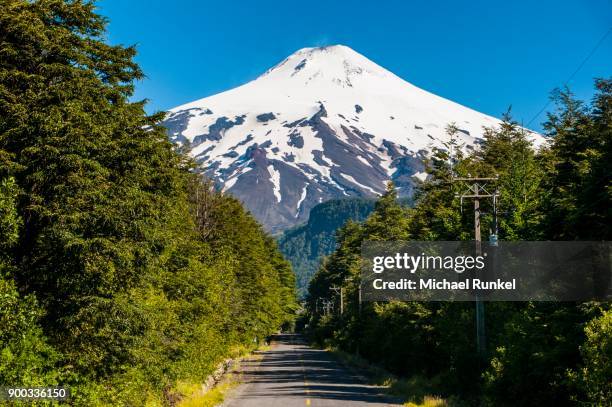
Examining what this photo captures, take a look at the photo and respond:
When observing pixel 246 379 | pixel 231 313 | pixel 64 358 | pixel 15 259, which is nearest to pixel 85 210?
pixel 15 259

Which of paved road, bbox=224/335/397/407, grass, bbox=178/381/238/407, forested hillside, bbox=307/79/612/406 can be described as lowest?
paved road, bbox=224/335/397/407

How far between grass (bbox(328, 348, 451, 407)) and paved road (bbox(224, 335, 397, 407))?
0.83m

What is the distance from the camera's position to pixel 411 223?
4916cm

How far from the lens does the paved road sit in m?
29.0

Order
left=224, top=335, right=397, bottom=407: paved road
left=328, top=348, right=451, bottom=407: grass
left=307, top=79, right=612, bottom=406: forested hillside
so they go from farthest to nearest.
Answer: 1. left=224, top=335, right=397, bottom=407: paved road
2. left=328, top=348, right=451, bottom=407: grass
3. left=307, top=79, right=612, bottom=406: forested hillside

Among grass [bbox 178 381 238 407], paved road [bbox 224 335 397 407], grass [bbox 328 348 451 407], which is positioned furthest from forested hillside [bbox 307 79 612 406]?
grass [bbox 178 381 238 407]

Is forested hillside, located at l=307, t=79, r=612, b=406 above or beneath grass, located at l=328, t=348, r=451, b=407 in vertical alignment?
above

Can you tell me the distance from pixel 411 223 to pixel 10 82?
3429cm

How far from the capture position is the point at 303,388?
36.4 metres

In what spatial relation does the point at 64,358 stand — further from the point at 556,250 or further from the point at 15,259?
the point at 556,250

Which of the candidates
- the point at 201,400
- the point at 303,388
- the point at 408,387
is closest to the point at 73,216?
the point at 201,400

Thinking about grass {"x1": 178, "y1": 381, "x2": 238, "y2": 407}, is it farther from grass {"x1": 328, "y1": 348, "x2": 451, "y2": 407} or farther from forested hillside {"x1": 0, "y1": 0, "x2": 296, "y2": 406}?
grass {"x1": 328, "y1": 348, "x2": 451, "y2": 407}

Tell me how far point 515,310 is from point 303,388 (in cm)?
1326

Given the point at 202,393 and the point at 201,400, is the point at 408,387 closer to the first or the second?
the point at 202,393
